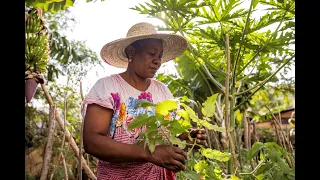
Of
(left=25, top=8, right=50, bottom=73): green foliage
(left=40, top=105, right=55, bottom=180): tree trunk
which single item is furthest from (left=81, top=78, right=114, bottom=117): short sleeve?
(left=25, top=8, right=50, bottom=73): green foliage

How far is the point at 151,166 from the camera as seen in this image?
124 cm

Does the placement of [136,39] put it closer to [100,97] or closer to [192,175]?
[100,97]

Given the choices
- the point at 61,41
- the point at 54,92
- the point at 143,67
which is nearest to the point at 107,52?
the point at 143,67

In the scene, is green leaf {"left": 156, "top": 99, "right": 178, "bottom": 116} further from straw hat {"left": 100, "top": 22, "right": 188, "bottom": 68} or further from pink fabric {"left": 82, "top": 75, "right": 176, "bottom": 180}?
straw hat {"left": 100, "top": 22, "right": 188, "bottom": 68}

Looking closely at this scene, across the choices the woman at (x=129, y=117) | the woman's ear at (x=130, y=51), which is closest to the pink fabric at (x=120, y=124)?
the woman at (x=129, y=117)

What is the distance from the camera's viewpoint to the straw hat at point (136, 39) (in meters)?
1.39

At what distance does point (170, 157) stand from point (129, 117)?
276mm

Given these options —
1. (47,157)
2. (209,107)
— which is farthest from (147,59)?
(47,157)

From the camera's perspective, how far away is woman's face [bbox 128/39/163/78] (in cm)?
131

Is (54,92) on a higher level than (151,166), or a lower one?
lower

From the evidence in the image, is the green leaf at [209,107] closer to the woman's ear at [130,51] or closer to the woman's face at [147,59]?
the woman's face at [147,59]

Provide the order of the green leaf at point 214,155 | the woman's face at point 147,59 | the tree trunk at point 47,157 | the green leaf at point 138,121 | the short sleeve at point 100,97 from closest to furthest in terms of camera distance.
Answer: the green leaf at point 138,121, the green leaf at point 214,155, the short sleeve at point 100,97, the woman's face at point 147,59, the tree trunk at point 47,157
